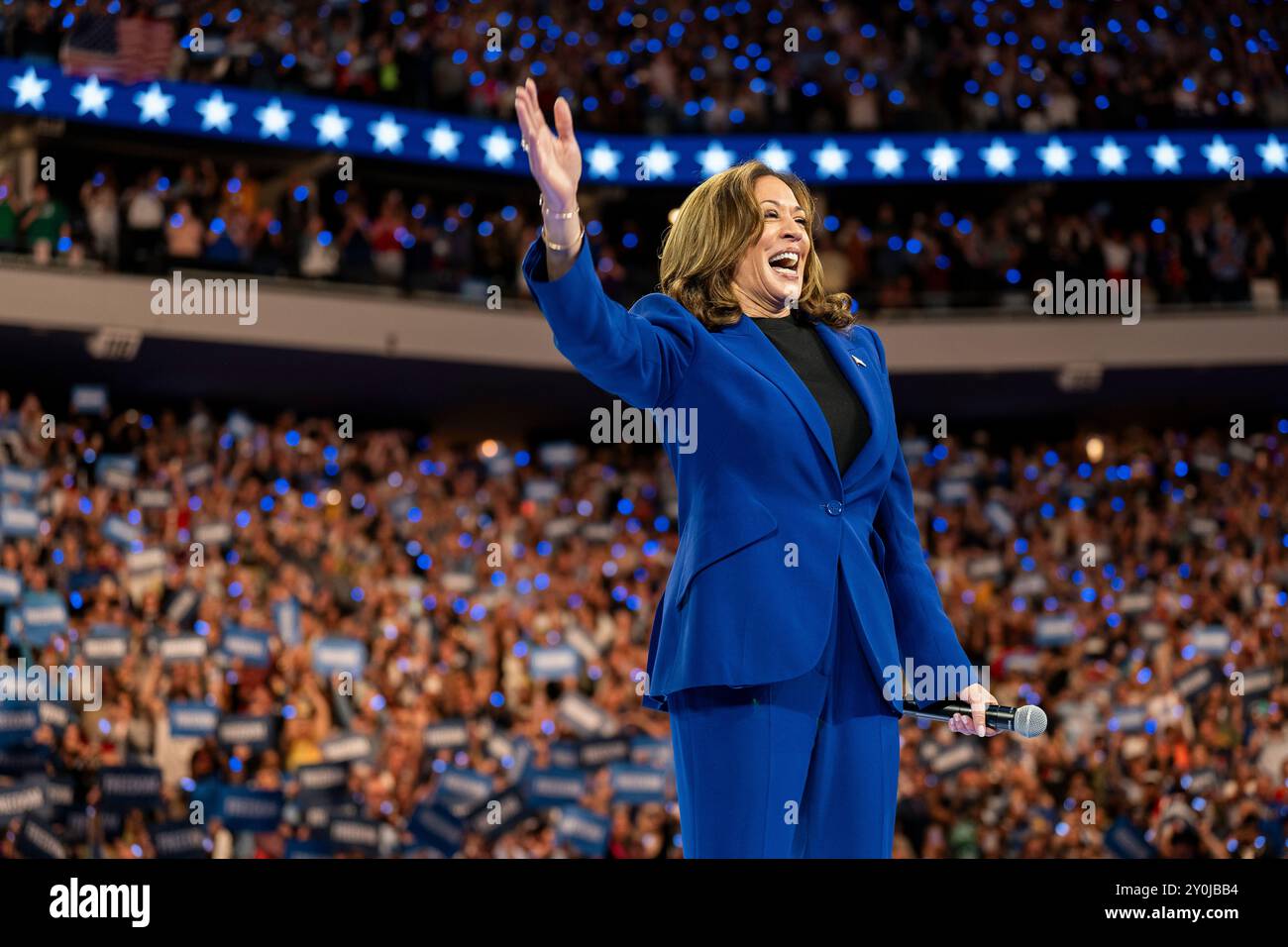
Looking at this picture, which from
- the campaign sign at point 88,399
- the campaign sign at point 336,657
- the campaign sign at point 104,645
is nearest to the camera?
the campaign sign at point 104,645

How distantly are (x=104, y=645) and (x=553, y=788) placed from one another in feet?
7.99

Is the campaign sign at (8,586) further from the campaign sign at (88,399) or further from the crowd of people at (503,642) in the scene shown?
the campaign sign at (88,399)

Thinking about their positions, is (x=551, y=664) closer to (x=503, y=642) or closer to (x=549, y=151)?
(x=503, y=642)

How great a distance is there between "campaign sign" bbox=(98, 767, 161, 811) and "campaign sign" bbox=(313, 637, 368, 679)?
1.63m

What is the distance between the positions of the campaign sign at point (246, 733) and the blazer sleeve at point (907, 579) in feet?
20.4

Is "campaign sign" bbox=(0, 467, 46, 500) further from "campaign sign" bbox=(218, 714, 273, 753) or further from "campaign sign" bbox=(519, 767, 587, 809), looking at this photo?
"campaign sign" bbox=(519, 767, 587, 809)

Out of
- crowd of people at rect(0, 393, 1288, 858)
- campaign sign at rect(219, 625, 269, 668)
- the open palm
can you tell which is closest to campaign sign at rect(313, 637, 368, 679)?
crowd of people at rect(0, 393, 1288, 858)

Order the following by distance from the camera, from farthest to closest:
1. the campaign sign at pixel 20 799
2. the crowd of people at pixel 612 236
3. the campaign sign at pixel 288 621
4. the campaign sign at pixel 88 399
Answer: the crowd of people at pixel 612 236
the campaign sign at pixel 88 399
the campaign sign at pixel 288 621
the campaign sign at pixel 20 799

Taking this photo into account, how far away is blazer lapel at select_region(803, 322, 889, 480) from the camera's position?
8.16 feet

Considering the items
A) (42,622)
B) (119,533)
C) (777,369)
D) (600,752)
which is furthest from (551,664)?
(777,369)

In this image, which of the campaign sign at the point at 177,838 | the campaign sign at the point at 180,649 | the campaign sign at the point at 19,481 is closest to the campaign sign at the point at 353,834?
the campaign sign at the point at 177,838

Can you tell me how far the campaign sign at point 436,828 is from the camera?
7.85 m
